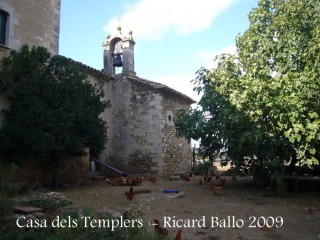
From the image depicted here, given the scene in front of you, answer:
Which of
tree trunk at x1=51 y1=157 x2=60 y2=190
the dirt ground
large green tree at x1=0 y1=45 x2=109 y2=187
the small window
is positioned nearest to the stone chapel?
large green tree at x1=0 y1=45 x2=109 y2=187

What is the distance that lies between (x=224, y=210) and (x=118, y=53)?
10724 mm

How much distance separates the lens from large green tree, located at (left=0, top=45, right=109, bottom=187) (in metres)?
8.63

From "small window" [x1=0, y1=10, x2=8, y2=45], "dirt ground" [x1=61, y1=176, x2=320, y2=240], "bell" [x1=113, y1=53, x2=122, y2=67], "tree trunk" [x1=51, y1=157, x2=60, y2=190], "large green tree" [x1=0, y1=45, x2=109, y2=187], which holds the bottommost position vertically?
"dirt ground" [x1=61, y1=176, x2=320, y2=240]

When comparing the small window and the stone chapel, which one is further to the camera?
the stone chapel

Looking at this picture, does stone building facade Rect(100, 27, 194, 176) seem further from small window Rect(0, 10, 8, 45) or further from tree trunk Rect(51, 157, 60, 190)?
small window Rect(0, 10, 8, 45)

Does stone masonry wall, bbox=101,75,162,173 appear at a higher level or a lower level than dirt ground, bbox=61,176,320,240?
higher

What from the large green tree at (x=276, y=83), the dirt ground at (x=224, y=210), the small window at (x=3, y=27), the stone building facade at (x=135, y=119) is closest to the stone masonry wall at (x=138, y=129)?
the stone building facade at (x=135, y=119)

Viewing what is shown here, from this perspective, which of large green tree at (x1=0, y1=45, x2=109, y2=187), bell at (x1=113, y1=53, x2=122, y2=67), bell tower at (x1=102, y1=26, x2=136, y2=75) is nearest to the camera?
large green tree at (x1=0, y1=45, x2=109, y2=187)

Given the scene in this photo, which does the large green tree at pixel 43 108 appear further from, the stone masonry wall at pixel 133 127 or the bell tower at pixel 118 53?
the bell tower at pixel 118 53

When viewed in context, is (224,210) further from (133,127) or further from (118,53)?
(118,53)

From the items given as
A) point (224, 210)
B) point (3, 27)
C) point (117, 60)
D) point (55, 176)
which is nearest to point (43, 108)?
point (55, 176)

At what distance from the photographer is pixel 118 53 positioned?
15852mm

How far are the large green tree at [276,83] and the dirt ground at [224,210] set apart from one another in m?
1.09

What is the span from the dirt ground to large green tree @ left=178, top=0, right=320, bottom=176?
1091mm
